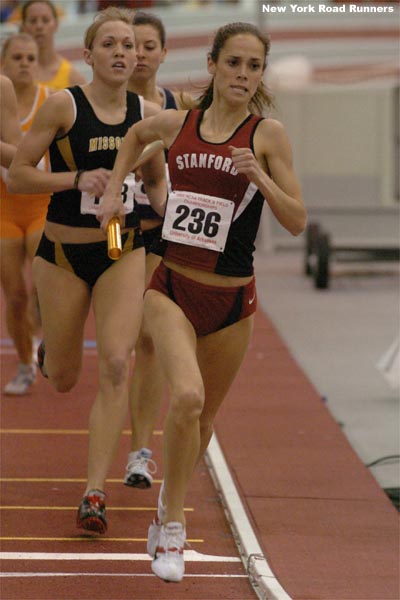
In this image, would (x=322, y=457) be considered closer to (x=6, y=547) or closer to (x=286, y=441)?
(x=286, y=441)

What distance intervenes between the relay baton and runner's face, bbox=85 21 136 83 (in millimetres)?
428

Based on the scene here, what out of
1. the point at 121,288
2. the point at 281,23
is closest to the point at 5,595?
the point at 121,288

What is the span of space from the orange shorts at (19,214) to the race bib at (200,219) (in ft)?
10.4

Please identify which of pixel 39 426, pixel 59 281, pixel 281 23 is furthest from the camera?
pixel 281 23

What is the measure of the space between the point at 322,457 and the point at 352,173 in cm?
1200

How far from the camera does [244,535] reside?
6.00 m

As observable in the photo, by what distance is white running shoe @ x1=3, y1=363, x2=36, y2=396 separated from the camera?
29.8ft

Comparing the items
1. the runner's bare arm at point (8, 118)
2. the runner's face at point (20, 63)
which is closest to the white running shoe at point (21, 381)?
the runner's face at point (20, 63)

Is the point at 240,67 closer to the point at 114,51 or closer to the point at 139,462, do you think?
the point at 114,51

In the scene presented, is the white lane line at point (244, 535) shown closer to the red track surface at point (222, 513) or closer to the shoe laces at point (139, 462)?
the red track surface at point (222, 513)

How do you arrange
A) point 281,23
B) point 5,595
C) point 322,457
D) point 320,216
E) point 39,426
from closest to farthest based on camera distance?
point 5,595 → point 322,457 → point 39,426 → point 320,216 → point 281,23

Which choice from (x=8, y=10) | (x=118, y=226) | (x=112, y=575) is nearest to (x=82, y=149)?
(x=118, y=226)

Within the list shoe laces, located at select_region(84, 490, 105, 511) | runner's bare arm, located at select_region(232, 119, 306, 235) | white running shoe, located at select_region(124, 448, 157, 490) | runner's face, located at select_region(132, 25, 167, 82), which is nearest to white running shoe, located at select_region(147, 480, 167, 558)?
shoe laces, located at select_region(84, 490, 105, 511)

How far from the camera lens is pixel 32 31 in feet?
32.8
